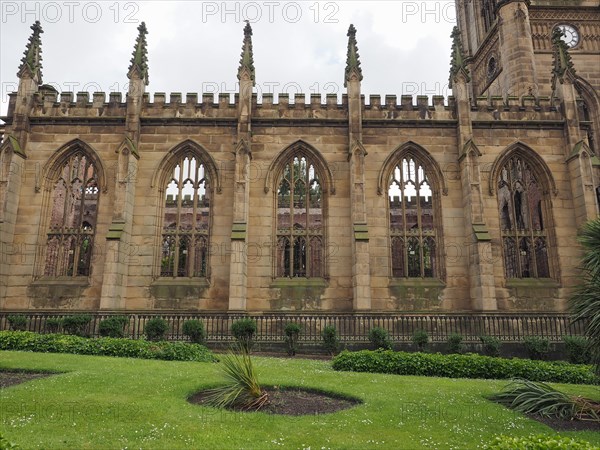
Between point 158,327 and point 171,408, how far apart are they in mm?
9553

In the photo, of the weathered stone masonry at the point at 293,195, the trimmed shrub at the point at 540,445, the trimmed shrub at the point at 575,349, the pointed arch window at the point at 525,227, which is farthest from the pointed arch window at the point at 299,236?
the trimmed shrub at the point at 540,445

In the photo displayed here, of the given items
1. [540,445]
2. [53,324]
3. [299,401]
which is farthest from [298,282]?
[540,445]

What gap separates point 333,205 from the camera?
21.2m

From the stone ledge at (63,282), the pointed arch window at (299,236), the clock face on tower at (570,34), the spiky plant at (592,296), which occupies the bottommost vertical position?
the spiky plant at (592,296)

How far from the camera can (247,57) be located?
73.3 feet

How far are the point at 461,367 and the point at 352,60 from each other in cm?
1541

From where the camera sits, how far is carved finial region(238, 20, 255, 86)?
22.0m

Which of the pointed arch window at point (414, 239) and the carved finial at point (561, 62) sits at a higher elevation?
the carved finial at point (561, 62)

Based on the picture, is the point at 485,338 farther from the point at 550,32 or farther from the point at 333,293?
the point at 550,32

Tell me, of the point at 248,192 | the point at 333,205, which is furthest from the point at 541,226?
the point at 248,192

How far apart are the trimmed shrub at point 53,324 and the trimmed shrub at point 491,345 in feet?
52.5

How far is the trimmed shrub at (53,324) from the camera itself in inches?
699

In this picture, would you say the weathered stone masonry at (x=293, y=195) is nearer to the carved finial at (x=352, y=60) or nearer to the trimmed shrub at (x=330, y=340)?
the carved finial at (x=352, y=60)

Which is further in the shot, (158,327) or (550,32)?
(550,32)
